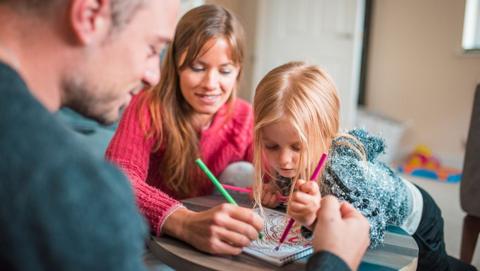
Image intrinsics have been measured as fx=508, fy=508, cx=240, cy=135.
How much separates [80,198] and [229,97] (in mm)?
1096

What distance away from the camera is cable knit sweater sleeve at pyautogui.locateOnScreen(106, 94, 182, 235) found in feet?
3.44

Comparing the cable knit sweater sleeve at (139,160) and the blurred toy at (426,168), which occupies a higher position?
the cable knit sweater sleeve at (139,160)

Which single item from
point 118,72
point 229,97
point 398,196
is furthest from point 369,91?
point 118,72

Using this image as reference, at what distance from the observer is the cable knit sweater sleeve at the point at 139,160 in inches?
41.3

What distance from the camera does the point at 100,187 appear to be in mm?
519

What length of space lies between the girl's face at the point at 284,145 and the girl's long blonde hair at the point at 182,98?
31 centimetres

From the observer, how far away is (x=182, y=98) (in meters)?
1.52

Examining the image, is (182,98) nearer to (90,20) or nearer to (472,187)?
(90,20)

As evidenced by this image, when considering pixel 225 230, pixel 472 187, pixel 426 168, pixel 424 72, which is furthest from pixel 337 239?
pixel 424 72

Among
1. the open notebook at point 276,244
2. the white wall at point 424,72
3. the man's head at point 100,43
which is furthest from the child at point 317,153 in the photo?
the white wall at point 424,72

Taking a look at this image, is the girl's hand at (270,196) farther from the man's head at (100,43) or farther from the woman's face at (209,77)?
the man's head at (100,43)

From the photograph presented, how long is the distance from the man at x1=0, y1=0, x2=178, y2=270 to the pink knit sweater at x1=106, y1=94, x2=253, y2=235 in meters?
0.45

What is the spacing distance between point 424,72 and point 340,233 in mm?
3976

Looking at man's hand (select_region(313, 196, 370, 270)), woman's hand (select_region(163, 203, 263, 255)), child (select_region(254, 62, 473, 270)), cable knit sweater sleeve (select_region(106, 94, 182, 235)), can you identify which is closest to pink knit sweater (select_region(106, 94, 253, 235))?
cable knit sweater sleeve (select_region(106, 94, 182, 235))
